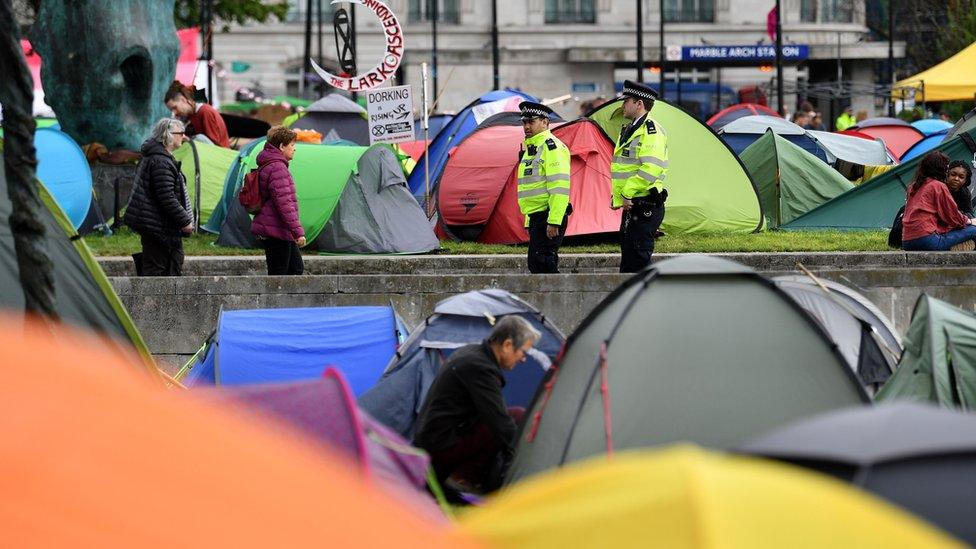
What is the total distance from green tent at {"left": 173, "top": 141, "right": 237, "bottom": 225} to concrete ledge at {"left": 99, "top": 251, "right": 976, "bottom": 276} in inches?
131

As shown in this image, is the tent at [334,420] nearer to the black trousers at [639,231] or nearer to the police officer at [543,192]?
the black trousers at [639,231]

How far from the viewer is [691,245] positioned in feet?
53.8

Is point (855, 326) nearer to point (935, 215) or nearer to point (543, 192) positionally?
point (543, 192)

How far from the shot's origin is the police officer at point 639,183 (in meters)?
13.4

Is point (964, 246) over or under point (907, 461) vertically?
under

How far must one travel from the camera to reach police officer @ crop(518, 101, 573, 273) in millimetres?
13625

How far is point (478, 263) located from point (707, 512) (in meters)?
11.5

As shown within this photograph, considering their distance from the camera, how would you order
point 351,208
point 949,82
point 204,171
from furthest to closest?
point 949,82
point 204,171
point 351,208

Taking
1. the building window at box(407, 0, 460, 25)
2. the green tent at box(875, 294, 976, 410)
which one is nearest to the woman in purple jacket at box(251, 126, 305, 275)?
the green tent at box(875, 294, 976, 410)

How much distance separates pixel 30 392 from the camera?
4227 millimetres

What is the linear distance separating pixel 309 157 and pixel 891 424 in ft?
42.1

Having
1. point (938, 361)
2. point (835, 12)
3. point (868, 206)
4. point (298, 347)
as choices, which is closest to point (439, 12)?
point (835, 12)

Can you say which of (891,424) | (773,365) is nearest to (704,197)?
(773,365)

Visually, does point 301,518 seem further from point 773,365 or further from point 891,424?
point 773,365
